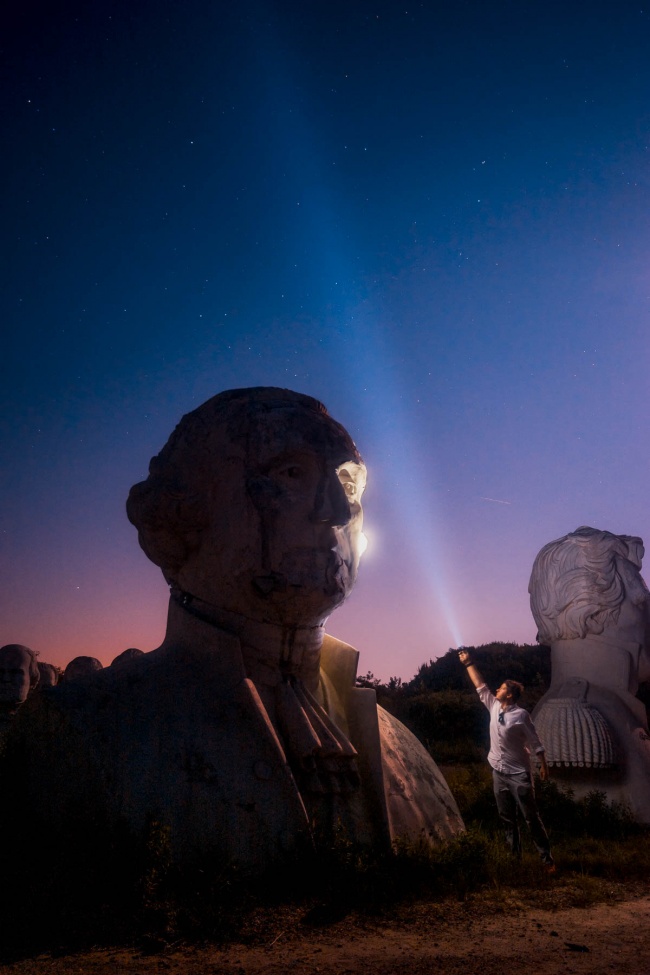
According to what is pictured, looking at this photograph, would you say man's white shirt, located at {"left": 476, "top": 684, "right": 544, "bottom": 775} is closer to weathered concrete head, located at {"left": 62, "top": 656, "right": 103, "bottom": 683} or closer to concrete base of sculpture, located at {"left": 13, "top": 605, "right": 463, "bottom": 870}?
concrete base of sculpture, located at {"left": 13, "top": 605, "right": 463, "bottom": 870}

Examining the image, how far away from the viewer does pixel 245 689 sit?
3.49 meters

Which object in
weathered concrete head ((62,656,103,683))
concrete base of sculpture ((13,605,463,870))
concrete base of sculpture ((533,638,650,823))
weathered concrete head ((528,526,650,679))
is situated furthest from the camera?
weathered concrete head ((62,656,103,683))

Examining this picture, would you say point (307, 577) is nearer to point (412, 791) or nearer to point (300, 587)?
point (300, 587)

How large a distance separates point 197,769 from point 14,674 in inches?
325

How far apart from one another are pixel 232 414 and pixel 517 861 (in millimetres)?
3127

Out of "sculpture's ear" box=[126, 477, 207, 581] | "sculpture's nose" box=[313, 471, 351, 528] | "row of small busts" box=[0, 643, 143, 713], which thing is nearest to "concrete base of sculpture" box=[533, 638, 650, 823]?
"sculpture's nose" box=[313, 471, 351, 528]

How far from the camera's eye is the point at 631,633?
704 centimetres

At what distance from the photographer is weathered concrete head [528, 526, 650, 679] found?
712 centimetres

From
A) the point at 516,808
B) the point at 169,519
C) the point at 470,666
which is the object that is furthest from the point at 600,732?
the point at 169,519

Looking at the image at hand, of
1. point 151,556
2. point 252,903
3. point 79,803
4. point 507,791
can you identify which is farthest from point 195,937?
point 507,791

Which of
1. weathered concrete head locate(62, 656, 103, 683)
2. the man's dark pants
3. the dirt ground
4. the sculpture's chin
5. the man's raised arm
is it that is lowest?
the dirt ground

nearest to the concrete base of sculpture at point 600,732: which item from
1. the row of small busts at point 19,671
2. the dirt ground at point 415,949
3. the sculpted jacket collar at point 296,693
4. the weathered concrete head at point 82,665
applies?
the dirt ground at point 415,949

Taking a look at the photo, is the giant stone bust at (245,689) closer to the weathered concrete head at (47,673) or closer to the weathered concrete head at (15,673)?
the weathered concrete head at (15,673)

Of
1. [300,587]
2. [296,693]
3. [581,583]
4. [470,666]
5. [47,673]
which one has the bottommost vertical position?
[296,693]
